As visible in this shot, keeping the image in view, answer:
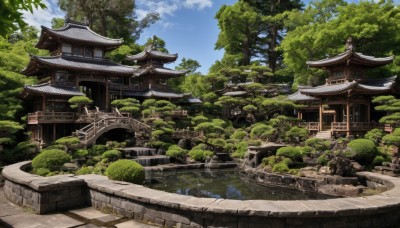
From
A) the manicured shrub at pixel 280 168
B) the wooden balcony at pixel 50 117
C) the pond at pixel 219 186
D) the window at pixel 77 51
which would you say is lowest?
the pond at pixel 219 186

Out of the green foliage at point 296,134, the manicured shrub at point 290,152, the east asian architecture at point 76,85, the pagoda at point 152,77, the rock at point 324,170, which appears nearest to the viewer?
the rock at point 324,170

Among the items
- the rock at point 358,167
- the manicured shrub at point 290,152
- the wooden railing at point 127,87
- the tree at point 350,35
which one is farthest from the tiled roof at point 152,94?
the rock at point 358,167

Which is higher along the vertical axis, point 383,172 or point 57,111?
point 57,111

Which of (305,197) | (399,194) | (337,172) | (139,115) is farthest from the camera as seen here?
(139,115)

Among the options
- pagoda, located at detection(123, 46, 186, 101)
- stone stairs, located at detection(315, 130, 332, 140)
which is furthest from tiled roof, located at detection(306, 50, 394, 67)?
pagoda, located at detection(123, 46, 186, 101)

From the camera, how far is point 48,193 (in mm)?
7898

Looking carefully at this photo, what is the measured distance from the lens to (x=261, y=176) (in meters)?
19.8

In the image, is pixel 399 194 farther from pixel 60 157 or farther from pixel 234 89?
pixel 234 89

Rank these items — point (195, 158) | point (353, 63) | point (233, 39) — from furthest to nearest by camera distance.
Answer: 1. point (233, 39)
2. point (353, 63)
3. point (195, 158)

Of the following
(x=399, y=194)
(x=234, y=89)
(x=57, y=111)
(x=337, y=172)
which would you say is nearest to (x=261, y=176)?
(x=337, y=172)

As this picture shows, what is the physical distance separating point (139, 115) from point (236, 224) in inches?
1119

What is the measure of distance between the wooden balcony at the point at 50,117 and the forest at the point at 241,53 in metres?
1.24

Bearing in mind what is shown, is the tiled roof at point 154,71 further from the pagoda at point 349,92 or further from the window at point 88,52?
the pagoda at point 349,92

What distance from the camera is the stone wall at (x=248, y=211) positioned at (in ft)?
20.8
